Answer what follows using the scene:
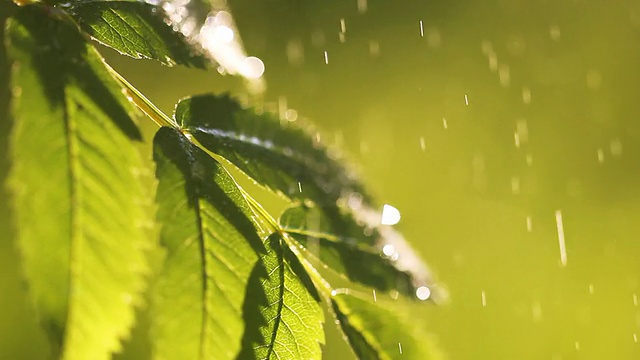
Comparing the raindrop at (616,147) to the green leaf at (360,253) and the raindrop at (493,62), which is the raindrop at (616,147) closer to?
the raindrop at (493,62)

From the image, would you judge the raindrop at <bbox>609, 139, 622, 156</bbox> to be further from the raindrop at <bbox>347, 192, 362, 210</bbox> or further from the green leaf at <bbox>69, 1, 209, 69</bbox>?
the green leaf at <bbox>69, 1, 209, 69</bbox>

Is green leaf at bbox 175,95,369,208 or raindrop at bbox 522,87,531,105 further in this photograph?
raindrop at bbox 522,87,531,105

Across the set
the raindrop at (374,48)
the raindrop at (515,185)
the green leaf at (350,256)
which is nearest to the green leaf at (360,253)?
the green leaf at (350,256)

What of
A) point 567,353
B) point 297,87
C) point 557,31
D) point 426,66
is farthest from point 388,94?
point 567,353

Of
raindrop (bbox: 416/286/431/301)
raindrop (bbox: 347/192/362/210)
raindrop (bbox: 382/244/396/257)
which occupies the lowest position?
raindrop (bbox: 416/286/431/301)

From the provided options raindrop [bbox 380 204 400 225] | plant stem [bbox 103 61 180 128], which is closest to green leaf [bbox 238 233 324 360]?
plant stem [bbox 103 61 180 128]

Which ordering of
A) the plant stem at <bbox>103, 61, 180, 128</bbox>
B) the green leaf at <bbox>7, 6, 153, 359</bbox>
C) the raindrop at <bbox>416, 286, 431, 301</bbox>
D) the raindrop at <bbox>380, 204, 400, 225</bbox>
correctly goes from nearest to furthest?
the green leaf at <bbox>7, 6, 153, 359</bbox> → the plant stem at <bbox>103, 61, 180, 128</bbox> → the raindrop at <bbox>416, 286, 431, 301</bbox> → the raindrop at <bbox>380, 204, 400, 225</bbox>
